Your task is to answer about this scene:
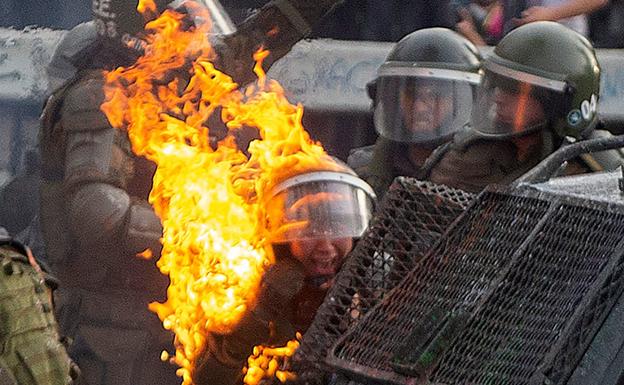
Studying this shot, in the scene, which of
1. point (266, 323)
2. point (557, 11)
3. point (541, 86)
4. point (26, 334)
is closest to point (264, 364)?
point (266, 323)

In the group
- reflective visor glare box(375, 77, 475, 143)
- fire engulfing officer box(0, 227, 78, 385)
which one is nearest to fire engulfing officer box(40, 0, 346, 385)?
reflective visor glare box(375, 77, 475, 143)

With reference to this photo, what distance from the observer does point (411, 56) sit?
23.4ft

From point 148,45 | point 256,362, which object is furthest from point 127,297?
point 256,362

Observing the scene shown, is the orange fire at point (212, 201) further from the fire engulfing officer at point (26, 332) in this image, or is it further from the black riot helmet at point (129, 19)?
the fire engulfing officer at point (26, 332)

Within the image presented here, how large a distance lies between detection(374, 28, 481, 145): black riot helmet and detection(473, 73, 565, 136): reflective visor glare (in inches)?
32.8

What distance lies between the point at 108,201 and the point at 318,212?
230 centimetres

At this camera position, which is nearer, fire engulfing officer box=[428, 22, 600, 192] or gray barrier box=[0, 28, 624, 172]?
fire engulfing officer box=[428, 22, 600, 192]

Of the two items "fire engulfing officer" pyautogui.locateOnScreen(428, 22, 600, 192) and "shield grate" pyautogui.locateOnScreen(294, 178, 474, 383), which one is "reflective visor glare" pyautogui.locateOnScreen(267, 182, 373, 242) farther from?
"shield grate" pyautogui.locateOnScreen(294, 178, 474, 383)

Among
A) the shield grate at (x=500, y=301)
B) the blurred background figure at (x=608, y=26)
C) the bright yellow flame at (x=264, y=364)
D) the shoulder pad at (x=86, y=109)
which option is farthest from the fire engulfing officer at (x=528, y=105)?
the blurred background figure at (x=608, y=26)

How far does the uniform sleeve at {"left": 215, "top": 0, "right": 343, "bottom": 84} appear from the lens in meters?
7.77

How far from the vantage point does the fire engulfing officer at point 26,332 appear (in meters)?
4.76

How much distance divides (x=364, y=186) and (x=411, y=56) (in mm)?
1520

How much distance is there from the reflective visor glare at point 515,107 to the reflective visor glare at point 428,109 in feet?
2.89

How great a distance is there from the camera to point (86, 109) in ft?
25.8
